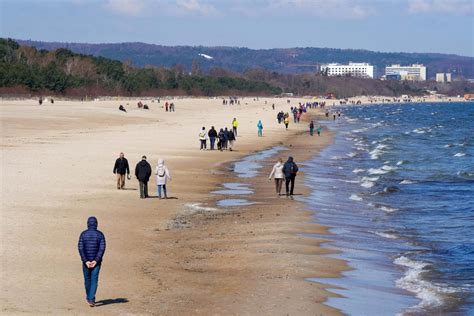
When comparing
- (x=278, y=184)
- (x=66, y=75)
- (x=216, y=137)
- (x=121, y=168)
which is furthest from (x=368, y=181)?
(x=66, y=75)

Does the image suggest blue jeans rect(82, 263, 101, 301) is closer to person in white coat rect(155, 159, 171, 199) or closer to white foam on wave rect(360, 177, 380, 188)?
person in white coat rect(155, 159, 171, 199)

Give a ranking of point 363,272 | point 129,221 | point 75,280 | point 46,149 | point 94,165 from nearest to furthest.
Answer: point 75,280 → point 363,272 → point 129,221 → point 94,165 → point 46,149

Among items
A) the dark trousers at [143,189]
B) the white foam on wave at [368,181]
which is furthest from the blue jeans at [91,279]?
the white foam on wave at [368,181]

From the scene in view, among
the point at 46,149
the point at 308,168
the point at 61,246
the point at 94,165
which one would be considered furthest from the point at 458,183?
the point at 61,246

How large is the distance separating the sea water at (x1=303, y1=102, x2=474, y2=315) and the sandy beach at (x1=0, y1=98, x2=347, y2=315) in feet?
2.62

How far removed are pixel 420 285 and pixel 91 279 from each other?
20.9ft

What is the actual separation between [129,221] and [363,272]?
21.3 feet

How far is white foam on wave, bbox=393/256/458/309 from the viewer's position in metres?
15.4

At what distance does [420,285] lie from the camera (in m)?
16.7

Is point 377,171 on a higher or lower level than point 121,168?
lower

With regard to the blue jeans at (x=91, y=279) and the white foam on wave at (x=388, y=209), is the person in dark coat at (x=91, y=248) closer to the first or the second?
the blue jeans at (x=91, y=279)

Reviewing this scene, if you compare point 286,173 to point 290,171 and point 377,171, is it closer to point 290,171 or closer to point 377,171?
point 290,171

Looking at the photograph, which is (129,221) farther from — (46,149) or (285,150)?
(285,150)

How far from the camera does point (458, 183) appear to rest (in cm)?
3669
